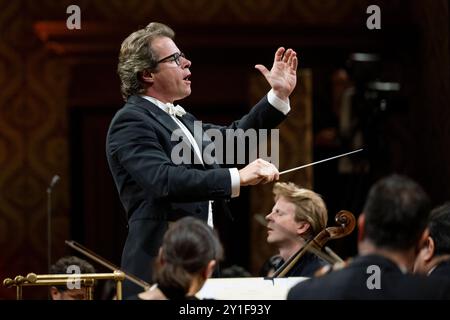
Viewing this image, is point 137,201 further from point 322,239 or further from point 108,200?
point 108,200

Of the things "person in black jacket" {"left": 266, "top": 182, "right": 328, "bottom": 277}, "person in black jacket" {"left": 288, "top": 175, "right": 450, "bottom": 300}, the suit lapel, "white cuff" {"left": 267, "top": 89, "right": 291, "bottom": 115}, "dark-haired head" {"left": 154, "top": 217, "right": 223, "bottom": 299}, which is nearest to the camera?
"person in black jacket" {"left": 288, "top": 175, "right": 450, "bottom": 300}

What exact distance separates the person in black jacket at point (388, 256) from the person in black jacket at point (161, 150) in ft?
2.71

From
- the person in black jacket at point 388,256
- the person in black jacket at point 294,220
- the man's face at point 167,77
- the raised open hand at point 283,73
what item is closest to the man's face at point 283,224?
the person in black jacket at point 294,220

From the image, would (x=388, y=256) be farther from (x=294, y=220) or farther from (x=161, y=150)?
(x=294, y=220)

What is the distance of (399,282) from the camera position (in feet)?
7.07

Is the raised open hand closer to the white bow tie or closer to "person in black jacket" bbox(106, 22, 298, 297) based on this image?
"person in black jacket" bbox(106, 22, 298, 297)

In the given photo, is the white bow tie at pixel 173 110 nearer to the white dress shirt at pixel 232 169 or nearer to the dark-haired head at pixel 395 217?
the white dress shirt at pixel 232 169

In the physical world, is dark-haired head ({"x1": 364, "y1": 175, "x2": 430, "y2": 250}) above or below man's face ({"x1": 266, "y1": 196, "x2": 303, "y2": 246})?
above

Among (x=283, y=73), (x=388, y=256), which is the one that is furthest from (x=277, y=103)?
(x=388, y=256)

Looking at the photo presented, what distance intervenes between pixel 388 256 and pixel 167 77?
4.68ft

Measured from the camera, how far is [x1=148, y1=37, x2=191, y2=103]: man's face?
337 centimetres

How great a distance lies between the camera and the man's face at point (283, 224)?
3.80 m

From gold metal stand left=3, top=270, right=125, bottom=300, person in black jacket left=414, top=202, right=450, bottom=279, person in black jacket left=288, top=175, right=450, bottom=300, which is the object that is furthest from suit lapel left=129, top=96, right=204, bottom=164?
person in black jacket left=288, top=175, right=450, bottom=300
